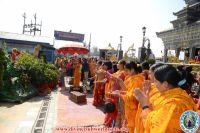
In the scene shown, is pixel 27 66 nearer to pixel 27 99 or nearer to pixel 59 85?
pixel 27 99

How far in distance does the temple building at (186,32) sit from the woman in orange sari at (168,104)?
69.7 feet

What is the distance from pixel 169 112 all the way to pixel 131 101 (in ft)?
7.86

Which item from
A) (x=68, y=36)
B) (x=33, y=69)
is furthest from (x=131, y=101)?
(x=68, y=36)

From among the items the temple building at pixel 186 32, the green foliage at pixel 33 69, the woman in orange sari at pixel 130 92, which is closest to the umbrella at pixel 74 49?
the green foliage at pixel 33 69

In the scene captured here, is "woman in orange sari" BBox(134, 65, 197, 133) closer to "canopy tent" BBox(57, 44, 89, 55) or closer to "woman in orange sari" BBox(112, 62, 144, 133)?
"woman in orange sari" BBox(112, 62, 144, 133)

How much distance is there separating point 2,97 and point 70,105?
239cm

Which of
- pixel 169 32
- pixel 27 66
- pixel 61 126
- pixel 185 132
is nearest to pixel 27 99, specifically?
pixel 27 66

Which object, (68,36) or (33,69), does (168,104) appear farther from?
(68,36)

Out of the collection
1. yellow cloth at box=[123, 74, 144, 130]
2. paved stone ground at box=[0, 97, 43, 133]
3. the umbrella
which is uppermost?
the umbrella

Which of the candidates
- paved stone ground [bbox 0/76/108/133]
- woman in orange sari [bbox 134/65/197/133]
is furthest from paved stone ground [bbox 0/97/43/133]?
woman in orange sari [bbox 134/65/197/133]

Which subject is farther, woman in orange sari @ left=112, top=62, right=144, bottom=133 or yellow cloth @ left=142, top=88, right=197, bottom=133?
woman in orange sari @ left=112, top=62, right=144, bottom=133

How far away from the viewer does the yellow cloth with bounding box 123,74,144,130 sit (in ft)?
17.2

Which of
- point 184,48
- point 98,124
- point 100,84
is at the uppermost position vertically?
point 184,48

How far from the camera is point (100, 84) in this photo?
10.5m
